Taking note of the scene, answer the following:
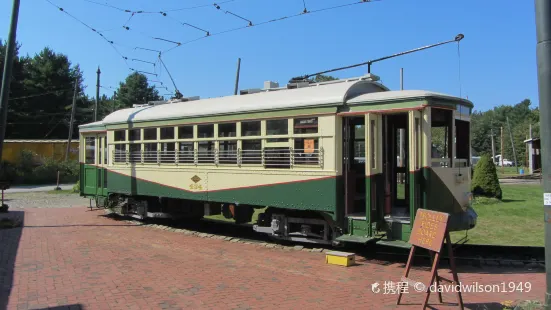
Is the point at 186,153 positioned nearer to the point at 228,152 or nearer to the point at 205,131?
the point at 205,131

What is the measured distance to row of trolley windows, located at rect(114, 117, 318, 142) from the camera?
8593mm

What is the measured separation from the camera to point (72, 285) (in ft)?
21.2

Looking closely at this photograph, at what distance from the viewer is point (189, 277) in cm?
693

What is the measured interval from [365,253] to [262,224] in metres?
2.28

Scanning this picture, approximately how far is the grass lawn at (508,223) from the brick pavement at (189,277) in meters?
2.94

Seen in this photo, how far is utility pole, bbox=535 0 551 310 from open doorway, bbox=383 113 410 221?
3.49m

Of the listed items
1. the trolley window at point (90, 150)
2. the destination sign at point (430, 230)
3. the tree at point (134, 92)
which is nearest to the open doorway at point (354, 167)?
the destination sign at point (430, 230)

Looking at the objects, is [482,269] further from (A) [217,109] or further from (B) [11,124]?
(B) [11,124]

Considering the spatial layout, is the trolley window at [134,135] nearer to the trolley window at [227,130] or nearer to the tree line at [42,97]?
the trolley window at [227,130]

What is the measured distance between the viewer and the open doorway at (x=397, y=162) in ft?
28.1

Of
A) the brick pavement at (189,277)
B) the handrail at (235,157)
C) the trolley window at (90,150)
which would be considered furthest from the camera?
the trolley window at (90,150)

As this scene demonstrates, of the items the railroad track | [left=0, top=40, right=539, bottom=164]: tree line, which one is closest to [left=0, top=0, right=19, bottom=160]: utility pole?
Answer: the railroad track

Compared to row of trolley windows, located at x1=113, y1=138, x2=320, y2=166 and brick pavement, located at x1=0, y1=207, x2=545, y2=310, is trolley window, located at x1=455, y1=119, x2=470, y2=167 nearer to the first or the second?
brick pavement, located at x1=0, y1=207, x2=545, y2=310

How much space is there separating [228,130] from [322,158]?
2.55 meters
